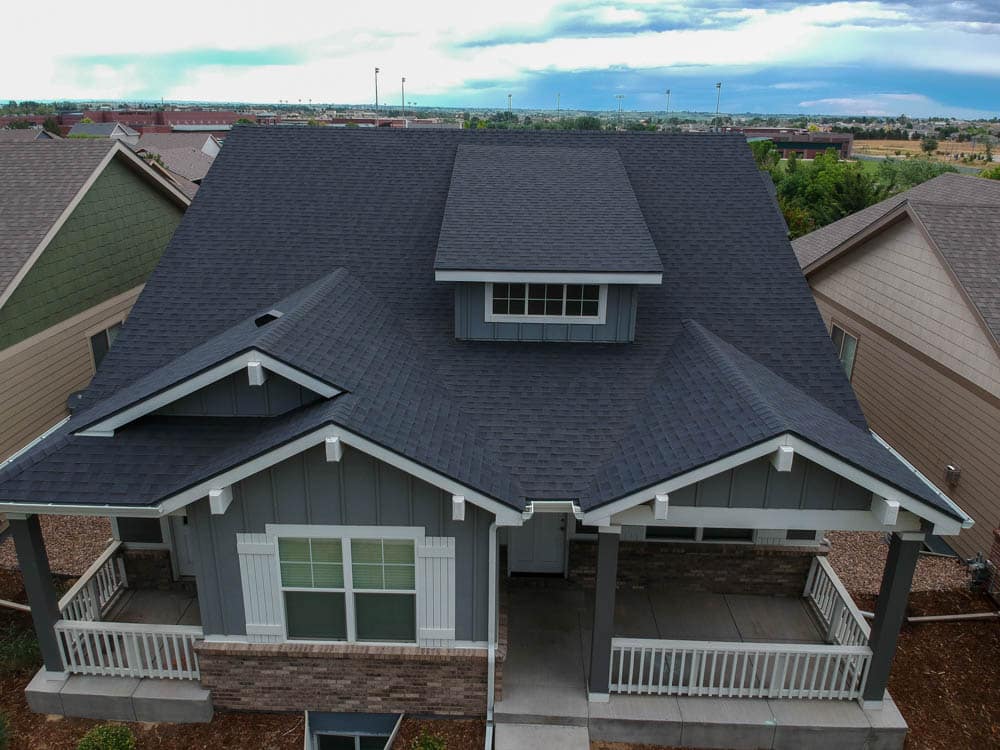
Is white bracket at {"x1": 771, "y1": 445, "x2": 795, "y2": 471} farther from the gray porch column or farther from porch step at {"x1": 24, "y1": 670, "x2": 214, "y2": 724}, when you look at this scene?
the gray porch column

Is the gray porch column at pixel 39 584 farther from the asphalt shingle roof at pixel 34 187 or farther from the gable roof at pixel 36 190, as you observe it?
the asphalt shingle roof at pixel 34 187

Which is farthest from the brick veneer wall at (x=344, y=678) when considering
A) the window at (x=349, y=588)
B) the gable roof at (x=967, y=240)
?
the gable roof at (x=967, y=240)

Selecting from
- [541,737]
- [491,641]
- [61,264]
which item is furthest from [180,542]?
[61,264]

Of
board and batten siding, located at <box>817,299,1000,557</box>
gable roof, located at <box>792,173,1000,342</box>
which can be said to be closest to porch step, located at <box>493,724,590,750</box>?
board and batten siding, located at <box>817,299,1000,557</box>

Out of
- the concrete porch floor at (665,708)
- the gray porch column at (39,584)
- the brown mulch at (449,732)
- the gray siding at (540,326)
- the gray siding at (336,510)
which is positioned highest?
the gray siding at (540,326)

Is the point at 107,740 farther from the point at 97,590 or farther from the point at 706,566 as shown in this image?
the point at 706,566

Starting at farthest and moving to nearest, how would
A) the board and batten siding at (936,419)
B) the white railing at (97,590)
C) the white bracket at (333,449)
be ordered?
the board and batten siding at (936,419)
the white railing at (97,590)
the white bracket at (333,449)
